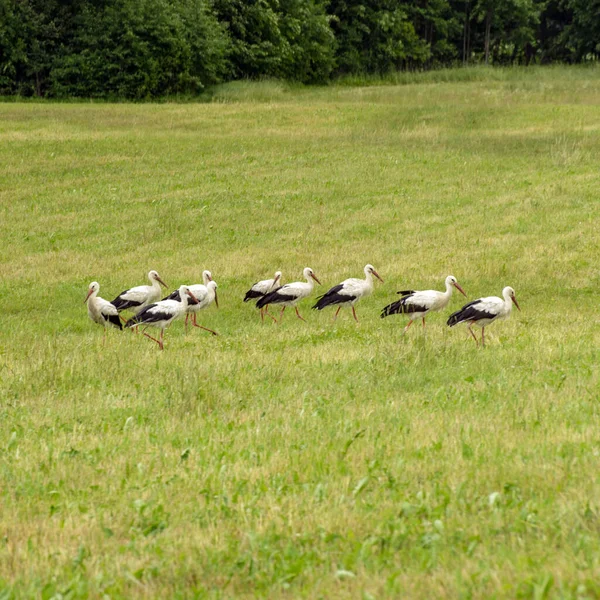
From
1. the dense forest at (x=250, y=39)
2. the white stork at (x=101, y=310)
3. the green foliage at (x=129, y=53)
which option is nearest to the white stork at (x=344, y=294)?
the white stork at (x=101, y=310)

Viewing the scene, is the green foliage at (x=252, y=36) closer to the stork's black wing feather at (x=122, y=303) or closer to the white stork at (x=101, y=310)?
the stork's black wing feather at (x=122, y=303)

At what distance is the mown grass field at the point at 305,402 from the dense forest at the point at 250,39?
34044 mm

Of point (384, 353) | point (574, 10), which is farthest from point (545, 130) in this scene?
point (574, 10)

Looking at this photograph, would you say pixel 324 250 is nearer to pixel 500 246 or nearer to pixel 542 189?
pixel 500 246

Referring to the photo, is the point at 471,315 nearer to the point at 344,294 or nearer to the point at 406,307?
the point at 406,307

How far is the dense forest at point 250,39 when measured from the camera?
68.8m

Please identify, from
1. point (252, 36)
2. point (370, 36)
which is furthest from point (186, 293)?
point (370, 36)

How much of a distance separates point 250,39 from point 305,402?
7520 centimetres

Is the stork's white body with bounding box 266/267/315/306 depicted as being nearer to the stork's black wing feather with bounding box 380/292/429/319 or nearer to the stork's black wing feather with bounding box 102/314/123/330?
the stork's black wing feather with bounding box 380/292/429/319

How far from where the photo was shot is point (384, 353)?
46.8 ft

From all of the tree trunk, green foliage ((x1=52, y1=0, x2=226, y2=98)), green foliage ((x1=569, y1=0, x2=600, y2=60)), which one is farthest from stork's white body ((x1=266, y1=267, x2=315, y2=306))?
the tree trunk

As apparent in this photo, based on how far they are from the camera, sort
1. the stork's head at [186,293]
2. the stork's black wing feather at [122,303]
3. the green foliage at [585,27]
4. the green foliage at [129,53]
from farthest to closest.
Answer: the green foliage at [585,27] → the green foliage at [129,53] → the stork's black wing feather at [122,303] → the stork's head at [186,293]

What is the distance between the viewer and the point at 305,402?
11.0 m

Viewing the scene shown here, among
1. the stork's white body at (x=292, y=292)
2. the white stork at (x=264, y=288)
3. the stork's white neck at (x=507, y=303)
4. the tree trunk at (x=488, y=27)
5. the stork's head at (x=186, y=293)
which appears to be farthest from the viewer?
the tree trunk at (x=488, y=27)
